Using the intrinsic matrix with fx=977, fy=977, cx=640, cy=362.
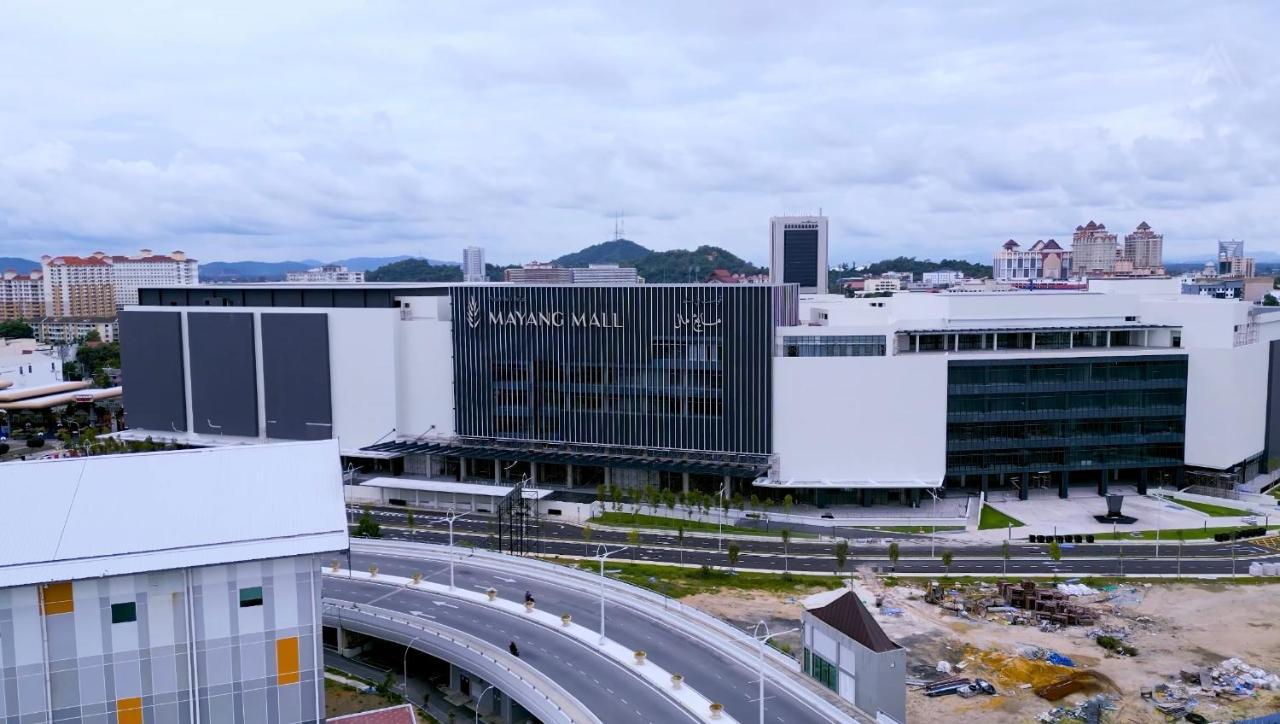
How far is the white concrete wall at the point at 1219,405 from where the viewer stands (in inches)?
4412

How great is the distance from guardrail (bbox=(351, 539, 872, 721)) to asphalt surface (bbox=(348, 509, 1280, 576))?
1205 centimetres

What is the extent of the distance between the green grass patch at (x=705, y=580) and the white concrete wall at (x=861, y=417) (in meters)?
24.5

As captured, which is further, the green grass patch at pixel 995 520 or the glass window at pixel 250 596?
the green grass patch at pixel 995 520

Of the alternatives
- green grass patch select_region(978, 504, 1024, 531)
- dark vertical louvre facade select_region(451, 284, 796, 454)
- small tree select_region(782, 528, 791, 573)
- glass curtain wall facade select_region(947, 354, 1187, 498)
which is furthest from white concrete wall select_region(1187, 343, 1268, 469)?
small tree select_region(782, 528, 791, 573)

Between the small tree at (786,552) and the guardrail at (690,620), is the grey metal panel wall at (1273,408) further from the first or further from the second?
the guardrail at (690,620)

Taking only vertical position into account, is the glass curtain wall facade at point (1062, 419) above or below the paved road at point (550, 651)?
above

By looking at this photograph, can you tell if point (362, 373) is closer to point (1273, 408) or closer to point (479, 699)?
point (479, 699)

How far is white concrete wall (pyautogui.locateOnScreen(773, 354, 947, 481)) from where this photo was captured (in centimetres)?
10662

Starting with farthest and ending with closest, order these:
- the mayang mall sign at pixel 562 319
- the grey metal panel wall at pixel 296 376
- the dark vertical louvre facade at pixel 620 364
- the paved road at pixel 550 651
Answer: the grey metal panel wall at pixel 296 376, the mayang mall sign at pixel 562 319, the dark vertical louvre facade at pixel 620 364, the paved road at pixel 550 651

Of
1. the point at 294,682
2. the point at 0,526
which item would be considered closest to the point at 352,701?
the point at 294,682

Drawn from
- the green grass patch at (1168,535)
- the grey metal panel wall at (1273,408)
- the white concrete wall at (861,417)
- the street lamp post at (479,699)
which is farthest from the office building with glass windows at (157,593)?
the grey metal panel wall at (1273,408)

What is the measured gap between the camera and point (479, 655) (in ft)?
198

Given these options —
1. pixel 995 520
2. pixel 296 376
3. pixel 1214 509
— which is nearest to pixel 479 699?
pixel 995 520

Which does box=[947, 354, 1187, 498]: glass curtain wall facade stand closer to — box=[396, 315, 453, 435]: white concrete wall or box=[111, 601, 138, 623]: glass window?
box=[396, 315, 453, 435]: white concrete wall
